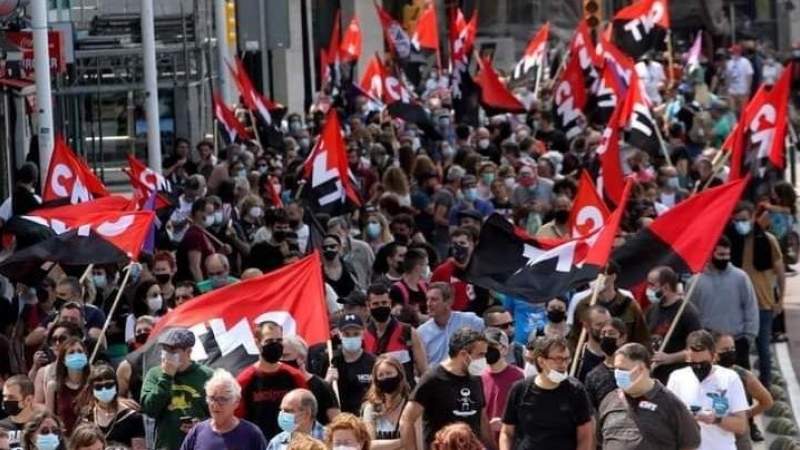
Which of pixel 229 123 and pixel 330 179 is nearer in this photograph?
pixel 330 179

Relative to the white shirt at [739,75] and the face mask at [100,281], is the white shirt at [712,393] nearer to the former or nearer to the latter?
the face mask at [100,281]

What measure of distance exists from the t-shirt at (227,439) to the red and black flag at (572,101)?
1852 centimetres

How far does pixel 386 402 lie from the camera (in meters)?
12.8

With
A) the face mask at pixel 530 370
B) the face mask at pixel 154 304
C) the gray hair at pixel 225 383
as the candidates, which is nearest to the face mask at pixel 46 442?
the gray hair at pixel 225 383

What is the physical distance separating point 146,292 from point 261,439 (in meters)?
4.62

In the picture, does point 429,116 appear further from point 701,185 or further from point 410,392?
point 410,392

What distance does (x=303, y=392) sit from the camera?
12.0m

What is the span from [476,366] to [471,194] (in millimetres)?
10496

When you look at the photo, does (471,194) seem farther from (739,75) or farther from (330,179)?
(739,75)

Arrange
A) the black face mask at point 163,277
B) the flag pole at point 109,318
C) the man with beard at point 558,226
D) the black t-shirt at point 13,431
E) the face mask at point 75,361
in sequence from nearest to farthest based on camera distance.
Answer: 1. the black t-shirt at point 13,431
2. the face mask at point 75,361
3. the flag pole at point 109,318
4. the black face mask at point 163,277
5. the man with beard at point 558,226

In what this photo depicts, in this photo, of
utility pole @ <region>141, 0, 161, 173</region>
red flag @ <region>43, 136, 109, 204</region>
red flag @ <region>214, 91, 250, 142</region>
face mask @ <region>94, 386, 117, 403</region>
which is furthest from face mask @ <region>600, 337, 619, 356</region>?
red flag @ <region>214, 91, 250, 142</region>

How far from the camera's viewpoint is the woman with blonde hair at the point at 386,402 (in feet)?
41.8

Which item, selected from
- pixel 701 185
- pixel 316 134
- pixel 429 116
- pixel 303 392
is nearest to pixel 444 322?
pixel 303 392

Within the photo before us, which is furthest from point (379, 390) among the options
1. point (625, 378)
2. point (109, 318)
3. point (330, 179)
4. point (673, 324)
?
point (330, 179)
